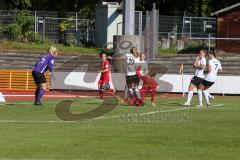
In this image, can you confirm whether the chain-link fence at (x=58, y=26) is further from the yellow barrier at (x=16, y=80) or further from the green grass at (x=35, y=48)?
the yellow barrier at (x=16, y=80)

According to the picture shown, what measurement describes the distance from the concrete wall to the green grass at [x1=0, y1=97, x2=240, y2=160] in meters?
14.8

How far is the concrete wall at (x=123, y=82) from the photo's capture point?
1390 inches

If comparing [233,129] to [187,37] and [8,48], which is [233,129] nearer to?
[8,48]

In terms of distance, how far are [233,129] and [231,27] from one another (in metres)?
38.4

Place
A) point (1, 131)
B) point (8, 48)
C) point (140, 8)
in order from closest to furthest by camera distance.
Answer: point (1, 131) → point (8, 48) → point (140, 8)

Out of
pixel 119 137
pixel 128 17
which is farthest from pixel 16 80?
pixel 119 137

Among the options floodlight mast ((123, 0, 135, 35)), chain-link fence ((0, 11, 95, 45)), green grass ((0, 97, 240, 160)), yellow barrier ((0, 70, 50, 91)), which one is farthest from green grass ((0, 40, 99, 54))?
green grass ((0, 97, 240, 160))

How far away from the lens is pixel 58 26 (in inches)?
2082

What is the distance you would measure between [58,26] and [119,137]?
39055mm

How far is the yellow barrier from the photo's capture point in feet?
125

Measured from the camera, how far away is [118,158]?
11.6 metres

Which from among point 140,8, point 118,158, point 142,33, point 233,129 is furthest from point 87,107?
point 140,8

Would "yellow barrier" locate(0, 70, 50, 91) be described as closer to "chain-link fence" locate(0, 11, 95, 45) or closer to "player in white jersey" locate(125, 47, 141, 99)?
"chain-link fence" locate(0, 11, 95, 45)

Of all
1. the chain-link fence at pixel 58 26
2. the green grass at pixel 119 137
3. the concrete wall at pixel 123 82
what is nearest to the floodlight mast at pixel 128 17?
the concrete wall at pixel 123 82
